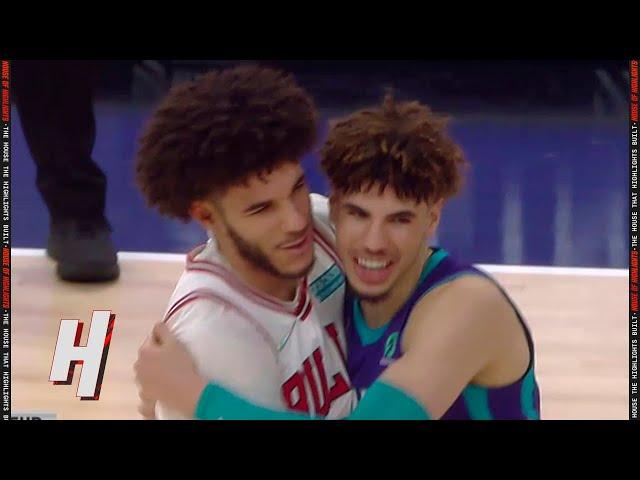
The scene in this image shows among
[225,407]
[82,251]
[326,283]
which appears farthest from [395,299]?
[82,251]

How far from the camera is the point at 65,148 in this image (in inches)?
71.6

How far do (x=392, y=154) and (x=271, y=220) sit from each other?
232 mm

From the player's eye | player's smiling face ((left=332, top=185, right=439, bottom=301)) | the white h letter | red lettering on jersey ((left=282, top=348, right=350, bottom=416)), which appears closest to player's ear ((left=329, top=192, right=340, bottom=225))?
player's smiling face ((left=332, top=185, right=439, bottom=301))

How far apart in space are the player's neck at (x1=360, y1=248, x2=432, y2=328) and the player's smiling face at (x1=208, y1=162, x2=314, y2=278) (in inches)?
6.1

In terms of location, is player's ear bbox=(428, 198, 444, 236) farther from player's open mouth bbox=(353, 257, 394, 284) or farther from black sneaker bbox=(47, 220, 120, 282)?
black sneaker bbox=(47, 220, 120, 282)

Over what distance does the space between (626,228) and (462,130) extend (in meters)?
0.36

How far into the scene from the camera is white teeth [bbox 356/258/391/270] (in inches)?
67.2

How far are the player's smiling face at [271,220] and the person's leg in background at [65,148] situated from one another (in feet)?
0.88

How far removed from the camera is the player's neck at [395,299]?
1723mm

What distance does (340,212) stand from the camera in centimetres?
172

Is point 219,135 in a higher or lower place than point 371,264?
higher

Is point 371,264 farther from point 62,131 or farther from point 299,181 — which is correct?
point 62,131

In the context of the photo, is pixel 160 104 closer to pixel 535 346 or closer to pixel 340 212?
pixel 340 212
